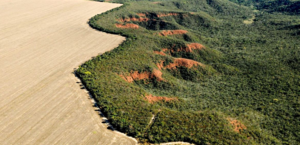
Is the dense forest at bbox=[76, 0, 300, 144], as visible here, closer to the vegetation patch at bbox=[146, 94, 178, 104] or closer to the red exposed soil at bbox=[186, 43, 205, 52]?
the red exposed soil at bbox=[186, 43, 205, 52]

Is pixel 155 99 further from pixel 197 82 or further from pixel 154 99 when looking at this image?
pixel 197 82

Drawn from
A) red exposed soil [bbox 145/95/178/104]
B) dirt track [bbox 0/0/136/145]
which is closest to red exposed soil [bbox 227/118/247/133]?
red exposed soil [bbox 145/95/178/104]

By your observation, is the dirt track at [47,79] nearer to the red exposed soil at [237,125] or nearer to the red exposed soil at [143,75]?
the red exposed soil at [143,75]

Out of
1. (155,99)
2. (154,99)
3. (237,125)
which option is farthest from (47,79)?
(237,125)

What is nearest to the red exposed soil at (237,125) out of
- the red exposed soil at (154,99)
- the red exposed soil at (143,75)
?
the red exposed soil at (154,99)

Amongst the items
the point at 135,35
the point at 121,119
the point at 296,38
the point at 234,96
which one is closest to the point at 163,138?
the point at 121,119

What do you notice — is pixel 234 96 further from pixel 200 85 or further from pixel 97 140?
pixel 97 140
